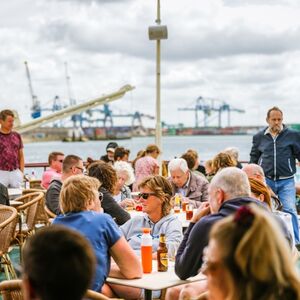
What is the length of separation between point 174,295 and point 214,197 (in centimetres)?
72

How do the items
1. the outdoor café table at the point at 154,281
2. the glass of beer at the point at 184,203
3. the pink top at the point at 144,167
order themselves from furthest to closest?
the pink top at the point at 144,167, the glass of beer at the point at 184,203, the outdoor café table at the point at 154,281

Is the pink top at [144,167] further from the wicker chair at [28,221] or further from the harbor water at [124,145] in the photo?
the harbor water at [124,145]

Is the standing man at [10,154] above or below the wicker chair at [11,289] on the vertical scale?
above

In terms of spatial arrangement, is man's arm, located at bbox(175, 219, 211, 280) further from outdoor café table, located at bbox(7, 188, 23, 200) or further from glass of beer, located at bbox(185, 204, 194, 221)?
outdoor café table, located at bbox(7, 188, 23, 200)

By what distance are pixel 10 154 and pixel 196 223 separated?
16.7ft

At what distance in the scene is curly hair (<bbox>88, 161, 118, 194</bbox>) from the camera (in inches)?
190

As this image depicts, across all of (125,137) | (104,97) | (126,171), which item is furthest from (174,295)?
(125,137)

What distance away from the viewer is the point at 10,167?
25.7 feet

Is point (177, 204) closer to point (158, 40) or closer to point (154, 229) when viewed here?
point (154, 229)

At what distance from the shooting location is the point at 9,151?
25.5ft

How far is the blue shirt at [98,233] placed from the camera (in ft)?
10.2

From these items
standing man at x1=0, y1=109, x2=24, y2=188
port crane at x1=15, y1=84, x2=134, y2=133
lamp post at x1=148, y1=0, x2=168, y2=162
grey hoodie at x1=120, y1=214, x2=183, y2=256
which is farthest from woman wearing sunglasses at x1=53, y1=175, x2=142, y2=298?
port crane at x1=15, y1=84, x2=134, y2=133

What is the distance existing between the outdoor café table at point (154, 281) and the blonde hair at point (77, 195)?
46 cm

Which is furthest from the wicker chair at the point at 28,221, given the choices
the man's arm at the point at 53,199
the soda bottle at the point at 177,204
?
the soda bottle at the point at 177,204
